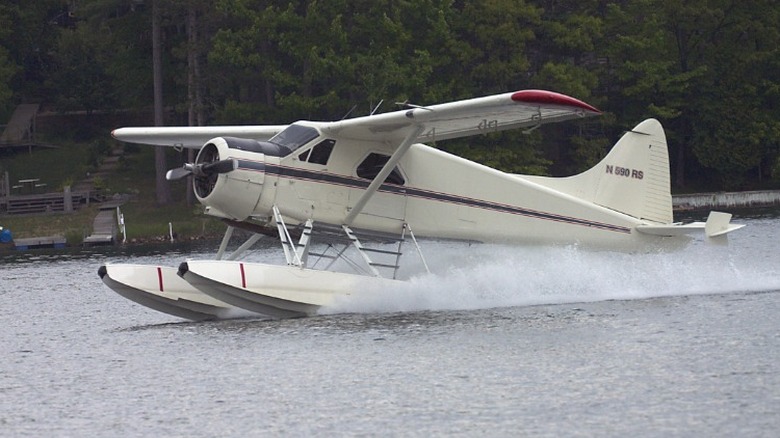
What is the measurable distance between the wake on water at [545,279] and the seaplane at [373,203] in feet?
0.70

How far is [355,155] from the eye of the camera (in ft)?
63.4

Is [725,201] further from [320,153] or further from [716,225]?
[320,153]

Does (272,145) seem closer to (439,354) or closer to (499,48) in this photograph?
(439,354)

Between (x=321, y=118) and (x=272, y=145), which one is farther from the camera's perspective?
(x=321, y=118)

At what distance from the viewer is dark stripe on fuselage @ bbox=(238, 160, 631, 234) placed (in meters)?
18.6

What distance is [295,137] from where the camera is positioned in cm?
1898

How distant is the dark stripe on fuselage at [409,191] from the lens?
18.6m

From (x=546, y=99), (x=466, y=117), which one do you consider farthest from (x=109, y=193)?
(x=546, y=99)

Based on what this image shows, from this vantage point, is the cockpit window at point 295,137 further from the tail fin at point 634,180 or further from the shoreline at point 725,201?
the shoreline at point 725,201

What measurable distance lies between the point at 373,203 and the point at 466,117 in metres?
1.78

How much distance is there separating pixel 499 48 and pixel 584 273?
25439 millimetres

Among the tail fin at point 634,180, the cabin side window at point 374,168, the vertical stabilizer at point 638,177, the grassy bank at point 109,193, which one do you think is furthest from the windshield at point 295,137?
the grassy bank at point 109,193

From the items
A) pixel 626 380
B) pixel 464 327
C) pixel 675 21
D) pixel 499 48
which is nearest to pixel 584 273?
pixel 464 327

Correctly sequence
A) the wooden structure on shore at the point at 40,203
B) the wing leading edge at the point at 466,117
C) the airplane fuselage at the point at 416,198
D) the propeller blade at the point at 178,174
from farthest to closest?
the wooden structure on shore at the point at 40,203, the propeller blade at the point at 178,174, the airplane fuselage at the point at 416,198, the wing leading edge at the point at 466,117
